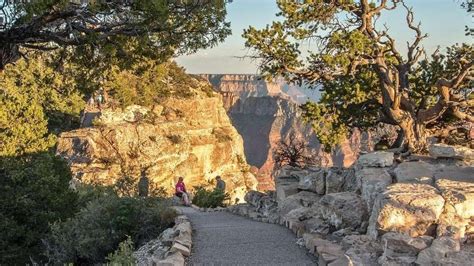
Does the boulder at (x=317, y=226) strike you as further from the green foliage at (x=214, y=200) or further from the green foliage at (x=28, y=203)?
the green foliage at (x=214, y=200)

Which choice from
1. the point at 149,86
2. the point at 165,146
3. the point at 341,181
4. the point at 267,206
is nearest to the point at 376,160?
the point at 341,181

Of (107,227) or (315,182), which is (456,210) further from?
(107,227)

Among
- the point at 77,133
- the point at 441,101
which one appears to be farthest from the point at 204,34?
the point at 77,133

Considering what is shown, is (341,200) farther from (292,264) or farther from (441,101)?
(441,101)

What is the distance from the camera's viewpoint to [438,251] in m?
8.26

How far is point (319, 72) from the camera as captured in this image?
60.3 ft

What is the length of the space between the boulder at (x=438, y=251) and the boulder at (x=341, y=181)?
561 cm

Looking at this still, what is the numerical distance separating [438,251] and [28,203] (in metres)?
15.3

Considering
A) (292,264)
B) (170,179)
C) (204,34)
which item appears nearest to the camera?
(292,264)

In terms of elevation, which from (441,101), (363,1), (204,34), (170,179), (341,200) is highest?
(363,1)

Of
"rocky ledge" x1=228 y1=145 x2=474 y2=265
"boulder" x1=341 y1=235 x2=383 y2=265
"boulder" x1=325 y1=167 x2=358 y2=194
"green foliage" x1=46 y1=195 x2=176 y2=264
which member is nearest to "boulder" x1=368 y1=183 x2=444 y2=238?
"rocky ledge" x1=228 y1=145 x2=474 y2=265

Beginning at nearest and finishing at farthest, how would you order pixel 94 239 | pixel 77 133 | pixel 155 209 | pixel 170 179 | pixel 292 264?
pixel 292 264 < pixel 94 239 < pixel 155 209 < pixel 77 133 < pixel 170 179

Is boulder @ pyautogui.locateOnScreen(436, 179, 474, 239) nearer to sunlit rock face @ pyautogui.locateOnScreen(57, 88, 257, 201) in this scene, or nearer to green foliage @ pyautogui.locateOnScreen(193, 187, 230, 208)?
green foliage @ pyautogui.locateOnScreen(193, 187, 230, 208)

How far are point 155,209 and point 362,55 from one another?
379 inches
